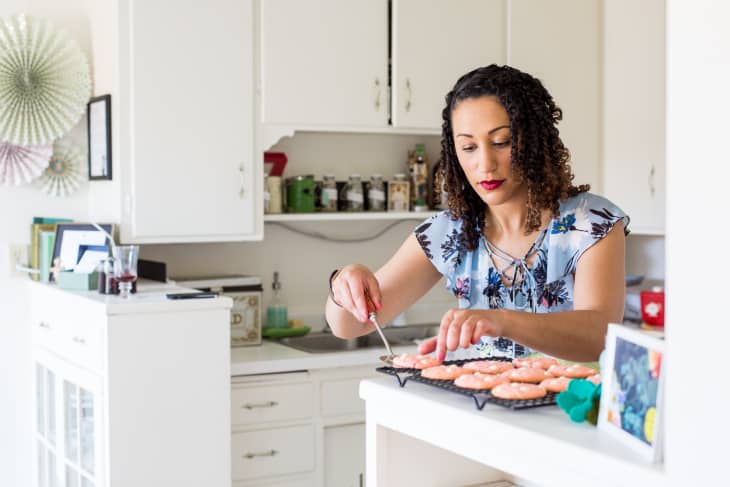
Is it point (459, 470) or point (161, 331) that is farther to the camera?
point (161, 331)

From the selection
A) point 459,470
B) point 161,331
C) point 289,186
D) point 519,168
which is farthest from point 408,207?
point 459,470

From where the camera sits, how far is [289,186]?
3.57m

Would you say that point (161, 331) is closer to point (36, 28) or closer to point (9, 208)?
point (9, 208)

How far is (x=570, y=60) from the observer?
153 inches

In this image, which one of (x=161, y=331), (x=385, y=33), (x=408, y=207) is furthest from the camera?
(x=408, y=207)

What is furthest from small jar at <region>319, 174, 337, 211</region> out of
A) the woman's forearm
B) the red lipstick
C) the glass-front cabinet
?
the woman's forearm

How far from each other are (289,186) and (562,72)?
1244mm

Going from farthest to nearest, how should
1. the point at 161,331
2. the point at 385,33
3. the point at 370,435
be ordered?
1. the point at 385,33
2. the point at 161,331
3. the point at 370,435

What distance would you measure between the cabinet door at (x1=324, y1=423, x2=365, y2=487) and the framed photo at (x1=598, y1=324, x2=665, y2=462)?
2.25 meters

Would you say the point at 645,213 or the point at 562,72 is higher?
the point at 562,72

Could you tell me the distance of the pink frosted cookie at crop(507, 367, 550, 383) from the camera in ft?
4.27

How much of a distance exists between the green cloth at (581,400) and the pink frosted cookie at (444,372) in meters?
0.21

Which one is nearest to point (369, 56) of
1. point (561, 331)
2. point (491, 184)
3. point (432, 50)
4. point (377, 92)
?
point (377, 92)

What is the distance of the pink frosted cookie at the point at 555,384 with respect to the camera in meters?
1.25
